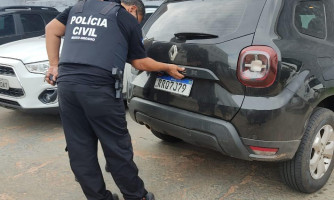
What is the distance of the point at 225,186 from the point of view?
9.39ft

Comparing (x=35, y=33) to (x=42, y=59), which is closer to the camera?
(x=42, y=59)

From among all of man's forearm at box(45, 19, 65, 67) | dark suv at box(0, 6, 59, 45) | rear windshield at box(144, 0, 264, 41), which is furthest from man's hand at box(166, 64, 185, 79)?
dark suv at box(0, 6, 59, 45)

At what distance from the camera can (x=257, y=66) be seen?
2.23 metres

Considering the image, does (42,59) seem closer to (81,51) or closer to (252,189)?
(81,51)

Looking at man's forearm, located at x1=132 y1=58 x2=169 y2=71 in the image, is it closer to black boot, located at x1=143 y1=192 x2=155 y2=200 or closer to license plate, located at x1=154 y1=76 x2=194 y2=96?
license plate, located at x1=154 y1=76 x2=194 y2=96

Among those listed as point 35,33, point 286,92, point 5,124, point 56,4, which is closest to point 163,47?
point 286,92

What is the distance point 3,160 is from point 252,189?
7.98ft

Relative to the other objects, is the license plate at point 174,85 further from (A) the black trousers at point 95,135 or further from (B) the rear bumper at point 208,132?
(A) the black trousers at point 95,135

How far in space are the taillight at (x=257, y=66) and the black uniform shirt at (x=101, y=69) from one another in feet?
2.32

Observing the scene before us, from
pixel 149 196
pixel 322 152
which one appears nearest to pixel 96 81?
pixel 149 196

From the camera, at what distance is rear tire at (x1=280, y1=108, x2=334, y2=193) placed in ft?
8.07

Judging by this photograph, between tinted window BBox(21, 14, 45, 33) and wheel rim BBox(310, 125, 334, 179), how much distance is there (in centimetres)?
552

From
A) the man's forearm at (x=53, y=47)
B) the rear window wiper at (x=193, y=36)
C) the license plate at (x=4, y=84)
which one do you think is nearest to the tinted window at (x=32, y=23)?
the license plate at (x=4, y=84)

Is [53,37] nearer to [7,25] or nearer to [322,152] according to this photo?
[322,152]
